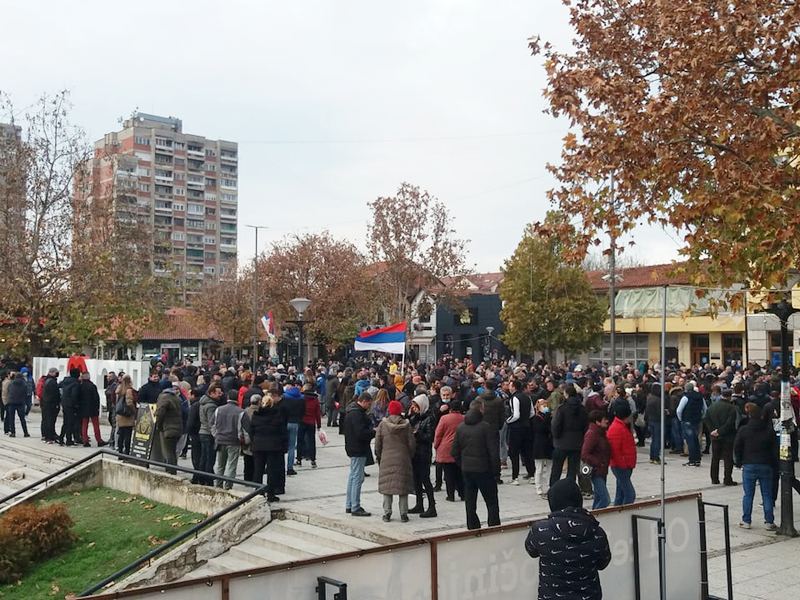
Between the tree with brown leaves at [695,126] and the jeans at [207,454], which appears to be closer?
the tree with brown leaves at [695,126]

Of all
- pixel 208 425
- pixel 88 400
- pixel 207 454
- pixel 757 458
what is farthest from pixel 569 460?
pixel 88 400

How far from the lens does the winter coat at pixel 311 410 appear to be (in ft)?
51.7

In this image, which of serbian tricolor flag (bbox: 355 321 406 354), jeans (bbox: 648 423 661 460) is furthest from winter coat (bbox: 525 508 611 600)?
serbian tricolor flag (bbox: 355 321 406 354)

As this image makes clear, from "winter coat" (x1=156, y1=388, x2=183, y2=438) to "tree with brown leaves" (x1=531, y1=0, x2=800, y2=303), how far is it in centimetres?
786

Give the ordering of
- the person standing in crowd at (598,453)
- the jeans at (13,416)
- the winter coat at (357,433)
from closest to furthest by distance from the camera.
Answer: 1. the person standing in crowd at (598,453)
2. the winter coat at (357,433)
3. the jeans at (13,416)

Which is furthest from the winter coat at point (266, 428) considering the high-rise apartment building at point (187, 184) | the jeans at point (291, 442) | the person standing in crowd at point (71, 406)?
the high-rise apartment building at point (187, 184)

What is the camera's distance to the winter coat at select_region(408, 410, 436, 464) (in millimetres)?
11938

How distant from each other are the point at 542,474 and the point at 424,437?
2255 mm

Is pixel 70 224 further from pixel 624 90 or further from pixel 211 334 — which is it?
pixel 211 334

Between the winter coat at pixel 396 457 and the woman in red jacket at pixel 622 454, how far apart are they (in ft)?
9.24

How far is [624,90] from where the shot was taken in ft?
37.5

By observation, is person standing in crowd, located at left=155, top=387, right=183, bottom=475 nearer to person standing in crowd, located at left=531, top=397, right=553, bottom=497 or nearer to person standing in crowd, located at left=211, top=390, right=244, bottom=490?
person standing in crowd, located at left=211, top=390, right=244, bottom=490

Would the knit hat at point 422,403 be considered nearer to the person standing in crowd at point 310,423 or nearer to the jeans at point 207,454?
the person standing in crowd at point 310,423

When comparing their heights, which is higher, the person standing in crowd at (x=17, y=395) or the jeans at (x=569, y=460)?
the person standing in crowd at (x=17, y=395)
